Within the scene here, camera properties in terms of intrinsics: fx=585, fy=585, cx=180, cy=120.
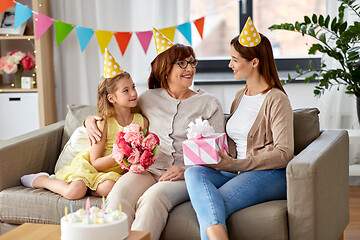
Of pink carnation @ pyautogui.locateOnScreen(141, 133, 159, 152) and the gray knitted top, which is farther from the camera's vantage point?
the gray knitted top

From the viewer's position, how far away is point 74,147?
2.96m

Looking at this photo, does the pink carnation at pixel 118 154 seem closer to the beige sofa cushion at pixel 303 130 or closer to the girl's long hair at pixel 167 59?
the girl's long hair at pixel 167 59

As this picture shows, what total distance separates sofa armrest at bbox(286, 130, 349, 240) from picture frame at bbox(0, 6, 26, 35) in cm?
240

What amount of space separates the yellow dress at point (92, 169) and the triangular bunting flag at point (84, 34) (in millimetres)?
1218

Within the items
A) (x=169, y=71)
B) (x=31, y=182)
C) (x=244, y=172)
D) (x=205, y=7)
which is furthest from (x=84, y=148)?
(x=205, y=7)

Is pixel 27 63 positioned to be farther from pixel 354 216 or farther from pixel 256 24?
pixel 354 216

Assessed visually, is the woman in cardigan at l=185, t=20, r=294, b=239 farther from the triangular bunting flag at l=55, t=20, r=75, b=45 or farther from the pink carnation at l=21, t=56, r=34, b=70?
the pink carnation at l=21, t=56, r=34, b=70

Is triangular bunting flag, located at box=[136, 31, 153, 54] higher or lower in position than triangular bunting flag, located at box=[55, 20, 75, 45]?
lower

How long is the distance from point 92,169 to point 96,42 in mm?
1712

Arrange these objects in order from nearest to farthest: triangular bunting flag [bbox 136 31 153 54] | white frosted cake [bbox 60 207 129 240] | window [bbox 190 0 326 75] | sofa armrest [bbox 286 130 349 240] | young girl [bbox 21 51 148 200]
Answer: white frosted cake [bbox 60 207 129 240] → sofa armrest [bbox 286 130 349 240] → young girl [bbox 21 51 148 200] → triangular bunting flag [bbox 136 31 153 54] → window [bbox 190 0 326 75]

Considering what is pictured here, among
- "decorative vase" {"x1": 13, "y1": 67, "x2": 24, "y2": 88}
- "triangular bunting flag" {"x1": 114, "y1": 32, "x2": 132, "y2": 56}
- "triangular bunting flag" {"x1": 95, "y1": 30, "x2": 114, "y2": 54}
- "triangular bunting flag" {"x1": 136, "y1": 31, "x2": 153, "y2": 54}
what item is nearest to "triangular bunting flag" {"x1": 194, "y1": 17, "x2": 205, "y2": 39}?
"triangular bunting flag" {"x1": 136, "y1": 31, "x2": 153, "y2": 54}

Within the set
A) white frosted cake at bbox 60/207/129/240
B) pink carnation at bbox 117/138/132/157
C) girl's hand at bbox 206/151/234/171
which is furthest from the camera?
pink carnation at bbox 117/138/132/157

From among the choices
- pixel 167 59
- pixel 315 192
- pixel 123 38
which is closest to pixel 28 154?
pixel 167 59

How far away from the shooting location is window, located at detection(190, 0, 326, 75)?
4.27m
